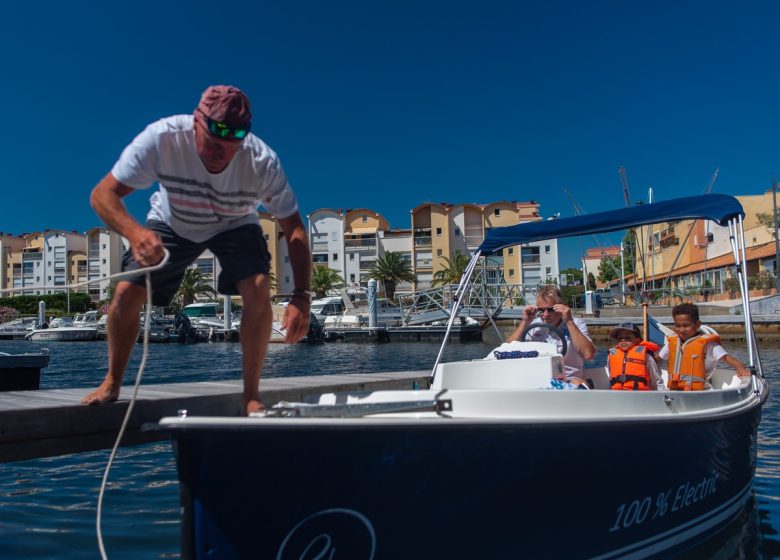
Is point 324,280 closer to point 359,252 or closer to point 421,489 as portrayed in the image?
point 359,252

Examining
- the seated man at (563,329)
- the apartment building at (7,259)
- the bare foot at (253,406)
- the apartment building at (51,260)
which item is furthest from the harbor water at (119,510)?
the apartment building at (7,259)

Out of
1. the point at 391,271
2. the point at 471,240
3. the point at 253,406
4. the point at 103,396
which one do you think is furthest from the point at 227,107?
the point at 471,240

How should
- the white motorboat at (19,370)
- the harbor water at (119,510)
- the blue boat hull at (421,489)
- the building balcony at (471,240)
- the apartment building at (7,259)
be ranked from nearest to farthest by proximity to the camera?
the blue boat hull at (421,489), the harbor water at (119,510), the white motorboat at (19,370), the building balcony at (471,240), the apartment building at (7,259)

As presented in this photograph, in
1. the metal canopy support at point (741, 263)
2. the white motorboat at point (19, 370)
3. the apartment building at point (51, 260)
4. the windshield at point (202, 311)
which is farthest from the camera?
the apartment building at point (51, 260)

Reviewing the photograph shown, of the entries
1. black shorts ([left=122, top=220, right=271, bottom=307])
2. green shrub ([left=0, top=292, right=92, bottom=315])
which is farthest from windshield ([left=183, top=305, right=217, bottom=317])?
black shorts ([left=122, top=220, right=271, bottom=307])

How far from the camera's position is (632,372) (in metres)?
5.12

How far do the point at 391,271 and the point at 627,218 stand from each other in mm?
64868

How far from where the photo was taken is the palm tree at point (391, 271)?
7081 cm

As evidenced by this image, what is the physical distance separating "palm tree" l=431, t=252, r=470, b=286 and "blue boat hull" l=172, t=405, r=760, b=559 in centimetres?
6229

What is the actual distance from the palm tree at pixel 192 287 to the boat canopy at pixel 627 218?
63.3m

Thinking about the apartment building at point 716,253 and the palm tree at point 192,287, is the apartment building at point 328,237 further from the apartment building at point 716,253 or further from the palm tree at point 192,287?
the apartment building at point 716,253

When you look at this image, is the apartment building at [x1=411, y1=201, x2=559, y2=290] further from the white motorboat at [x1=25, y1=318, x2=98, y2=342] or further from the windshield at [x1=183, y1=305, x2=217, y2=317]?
the white motorboat at [x1=25, y1=318, x2=98, y2=342]

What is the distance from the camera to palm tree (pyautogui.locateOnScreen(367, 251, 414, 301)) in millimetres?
70812

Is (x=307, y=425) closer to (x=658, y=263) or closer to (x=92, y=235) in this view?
(x=658, y=263)
